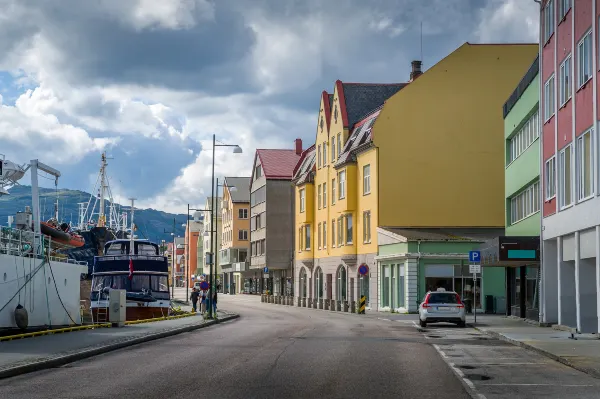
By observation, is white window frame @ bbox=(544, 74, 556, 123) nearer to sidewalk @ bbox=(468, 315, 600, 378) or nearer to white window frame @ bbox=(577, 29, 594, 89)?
white window frame @ bbox=(577, 29, 594, 89)

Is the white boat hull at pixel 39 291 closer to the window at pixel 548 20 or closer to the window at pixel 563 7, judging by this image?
the window at pixel 563 7

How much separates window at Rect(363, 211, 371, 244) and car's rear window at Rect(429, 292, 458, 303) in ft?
81.3

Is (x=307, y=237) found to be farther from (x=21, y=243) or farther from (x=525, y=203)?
(x=21, y=243)

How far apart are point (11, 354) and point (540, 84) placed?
941 inches

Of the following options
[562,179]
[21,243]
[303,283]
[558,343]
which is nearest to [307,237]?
[303,283]

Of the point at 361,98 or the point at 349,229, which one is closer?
the point at 349,229

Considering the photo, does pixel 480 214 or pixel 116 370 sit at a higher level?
pixel 480 214

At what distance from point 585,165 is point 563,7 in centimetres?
677

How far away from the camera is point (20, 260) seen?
30766mm

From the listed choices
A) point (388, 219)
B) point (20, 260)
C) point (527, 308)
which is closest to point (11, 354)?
point (20, 260)

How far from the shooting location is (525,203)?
138ft

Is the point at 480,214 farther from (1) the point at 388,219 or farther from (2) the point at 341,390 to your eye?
(2) the point at 341,390

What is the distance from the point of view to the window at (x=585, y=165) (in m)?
28.3

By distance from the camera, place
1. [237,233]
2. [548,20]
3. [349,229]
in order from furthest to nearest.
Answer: [237,233]
[349,229]
[548,20]
